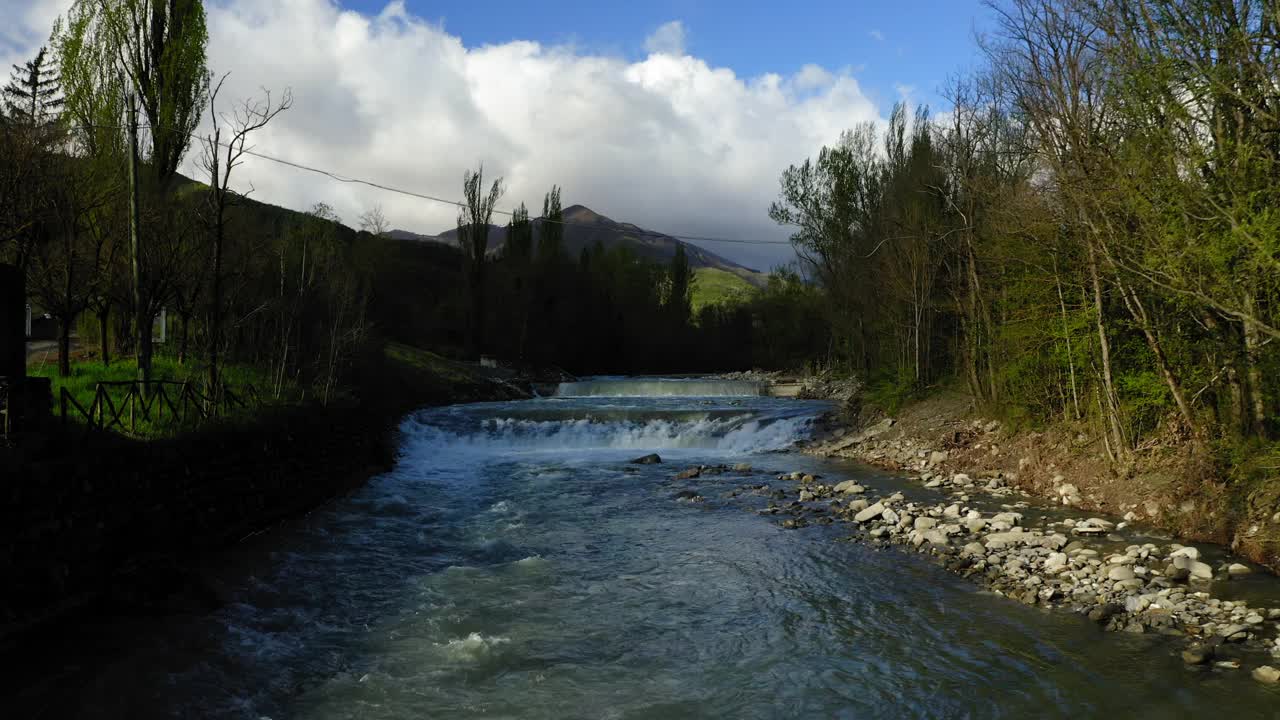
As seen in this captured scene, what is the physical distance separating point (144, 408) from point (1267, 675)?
12266 millimetres

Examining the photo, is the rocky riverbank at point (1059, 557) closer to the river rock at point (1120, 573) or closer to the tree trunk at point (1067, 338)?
the river rock at point (1120, 573)

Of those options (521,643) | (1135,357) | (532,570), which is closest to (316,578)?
(532,570)

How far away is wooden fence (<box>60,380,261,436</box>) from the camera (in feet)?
27.9

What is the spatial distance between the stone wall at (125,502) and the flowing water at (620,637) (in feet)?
2.62

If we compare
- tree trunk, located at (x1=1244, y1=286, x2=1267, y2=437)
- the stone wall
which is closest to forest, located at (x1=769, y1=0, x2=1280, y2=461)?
tree trunk, located at (x1=1244, y1=286, x2=1267, y2=437)

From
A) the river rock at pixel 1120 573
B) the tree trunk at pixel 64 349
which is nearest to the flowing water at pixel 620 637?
the river rock at pixel 1120 573

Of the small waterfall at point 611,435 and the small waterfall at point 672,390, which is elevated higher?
the small waterfall at point 672,390

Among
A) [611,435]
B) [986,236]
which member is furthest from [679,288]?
[986,236]

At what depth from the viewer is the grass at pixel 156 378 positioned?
965 centimetres

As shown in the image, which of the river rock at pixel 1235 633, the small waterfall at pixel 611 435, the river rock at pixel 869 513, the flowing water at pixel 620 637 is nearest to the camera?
the flowing water at pixel 620 637

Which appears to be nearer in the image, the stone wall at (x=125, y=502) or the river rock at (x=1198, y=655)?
the river rock at (x=1198, y=655)

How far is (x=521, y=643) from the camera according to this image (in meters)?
6.70

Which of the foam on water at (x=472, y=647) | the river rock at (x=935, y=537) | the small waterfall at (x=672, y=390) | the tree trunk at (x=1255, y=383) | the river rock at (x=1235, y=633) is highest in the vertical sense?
the tree trunk at (x=1255, y=383)

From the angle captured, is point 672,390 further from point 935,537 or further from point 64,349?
point 935,537
